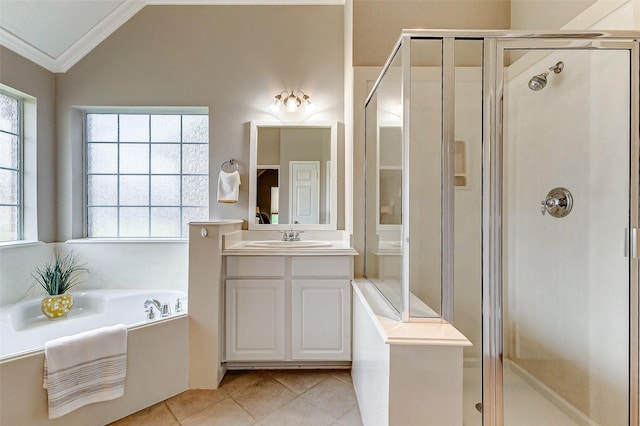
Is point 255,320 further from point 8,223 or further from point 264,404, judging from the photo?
point 8,223

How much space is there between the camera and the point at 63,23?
226 cm

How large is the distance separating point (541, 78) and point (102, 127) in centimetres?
335


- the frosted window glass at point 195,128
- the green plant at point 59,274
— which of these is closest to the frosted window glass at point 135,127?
the frosted window glass at point 195,128

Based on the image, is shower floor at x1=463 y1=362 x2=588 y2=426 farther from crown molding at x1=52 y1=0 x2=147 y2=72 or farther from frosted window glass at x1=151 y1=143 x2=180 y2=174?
crown molding at x1=52 y1=0 x2=147 y2=72

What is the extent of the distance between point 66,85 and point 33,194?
3.19ft

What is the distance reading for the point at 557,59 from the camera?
1535 millimetres

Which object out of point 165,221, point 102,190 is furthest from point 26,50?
point 165,221

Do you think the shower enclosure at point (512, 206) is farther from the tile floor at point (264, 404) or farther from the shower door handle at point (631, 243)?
the tile floor at point (264, 404)

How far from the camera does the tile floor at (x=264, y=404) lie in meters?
1.64

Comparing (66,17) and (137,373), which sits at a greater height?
(66,17)

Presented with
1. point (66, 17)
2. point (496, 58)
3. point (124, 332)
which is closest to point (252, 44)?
point (66, 17)

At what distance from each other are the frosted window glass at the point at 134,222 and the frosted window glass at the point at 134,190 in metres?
0.05

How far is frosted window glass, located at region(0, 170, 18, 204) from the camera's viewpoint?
221 cm

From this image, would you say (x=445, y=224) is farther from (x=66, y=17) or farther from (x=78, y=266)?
(x=66, y=17)
